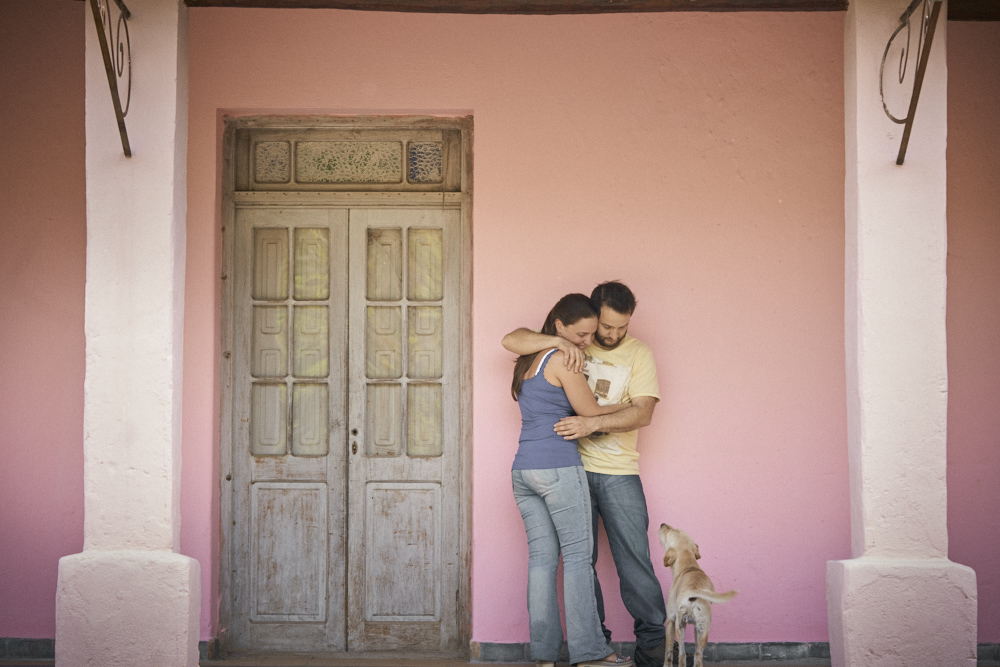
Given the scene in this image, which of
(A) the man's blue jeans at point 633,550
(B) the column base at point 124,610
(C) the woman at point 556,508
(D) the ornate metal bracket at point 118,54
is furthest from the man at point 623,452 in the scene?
(D) the ornate metal bracket at point 118,54

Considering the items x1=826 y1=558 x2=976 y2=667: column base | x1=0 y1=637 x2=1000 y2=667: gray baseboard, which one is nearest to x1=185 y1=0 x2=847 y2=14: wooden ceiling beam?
x1=826 y1=558 x2=976 y2=667: column base

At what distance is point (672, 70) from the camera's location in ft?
15.5

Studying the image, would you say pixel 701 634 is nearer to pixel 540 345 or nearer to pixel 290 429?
pixel 540 345

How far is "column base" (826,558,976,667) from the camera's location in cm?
363

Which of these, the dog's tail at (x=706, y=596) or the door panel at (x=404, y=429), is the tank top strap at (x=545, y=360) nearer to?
the door panel at (x=404, y=429)

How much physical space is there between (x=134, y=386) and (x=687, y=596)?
2.52 m

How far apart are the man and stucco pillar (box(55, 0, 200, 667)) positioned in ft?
5.44

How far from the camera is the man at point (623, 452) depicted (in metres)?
4.25

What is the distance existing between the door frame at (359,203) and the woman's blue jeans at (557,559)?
0.66 meters

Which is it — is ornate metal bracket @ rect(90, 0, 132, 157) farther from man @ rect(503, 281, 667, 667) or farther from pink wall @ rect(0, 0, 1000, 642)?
man @ rect(503, 281, 667, 667)

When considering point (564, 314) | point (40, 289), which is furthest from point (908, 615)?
point (40, 289)

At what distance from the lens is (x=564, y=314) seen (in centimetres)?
422

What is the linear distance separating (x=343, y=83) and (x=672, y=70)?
1.78 metres

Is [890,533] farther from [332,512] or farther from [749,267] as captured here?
[332,512]
